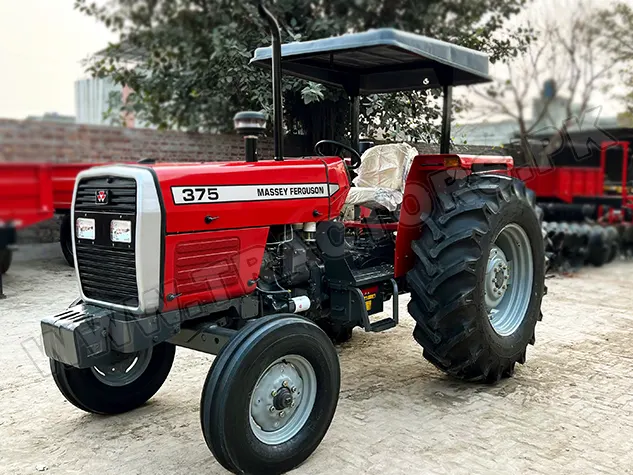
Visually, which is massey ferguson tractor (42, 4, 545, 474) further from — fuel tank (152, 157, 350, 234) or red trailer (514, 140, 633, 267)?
red trailer (514, 140, 633, 267)

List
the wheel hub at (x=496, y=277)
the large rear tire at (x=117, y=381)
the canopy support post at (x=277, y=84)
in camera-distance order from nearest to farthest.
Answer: the canopy support post at (x=277, y=84), the large rear tire at (x=117, y=381), the wheel hub at (x=496, y=277)

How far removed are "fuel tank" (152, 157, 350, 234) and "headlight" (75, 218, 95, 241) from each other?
0.48m

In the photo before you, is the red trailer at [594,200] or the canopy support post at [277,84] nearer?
the canopy support post at [277,84]

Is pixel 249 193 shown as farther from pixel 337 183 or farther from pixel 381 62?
pixel 381 62

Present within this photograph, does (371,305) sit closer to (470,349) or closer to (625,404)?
(470,349)

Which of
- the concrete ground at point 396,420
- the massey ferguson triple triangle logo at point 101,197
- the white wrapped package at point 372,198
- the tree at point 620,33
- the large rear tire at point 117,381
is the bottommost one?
the concrete ground at point 396,420

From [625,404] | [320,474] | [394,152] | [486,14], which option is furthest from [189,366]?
[486,14]

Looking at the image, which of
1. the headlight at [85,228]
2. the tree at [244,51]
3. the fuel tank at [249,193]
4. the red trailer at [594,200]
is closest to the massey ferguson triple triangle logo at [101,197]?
the headlight at [85,228]

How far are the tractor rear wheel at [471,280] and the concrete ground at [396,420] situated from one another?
27cm

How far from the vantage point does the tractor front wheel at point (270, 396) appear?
8.97 feet

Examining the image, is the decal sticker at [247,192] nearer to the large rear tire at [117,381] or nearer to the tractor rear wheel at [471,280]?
the tractor rear wheel at [471,280]

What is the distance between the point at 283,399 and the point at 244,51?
5.33m

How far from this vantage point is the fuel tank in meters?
2.90

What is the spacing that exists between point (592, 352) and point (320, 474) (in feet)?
9.75
